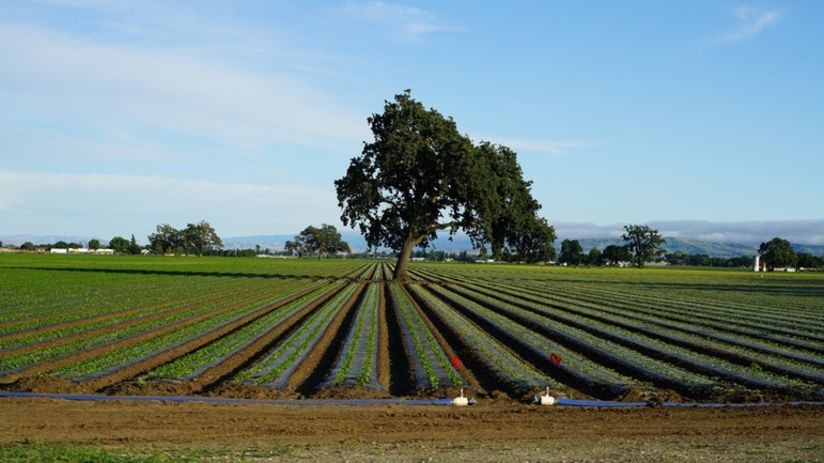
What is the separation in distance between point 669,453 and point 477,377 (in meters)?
7.69

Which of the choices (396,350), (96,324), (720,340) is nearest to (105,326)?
(96,324)

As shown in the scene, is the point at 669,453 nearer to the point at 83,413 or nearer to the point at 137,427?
the point at 137,427

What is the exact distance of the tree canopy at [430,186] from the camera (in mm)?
56844

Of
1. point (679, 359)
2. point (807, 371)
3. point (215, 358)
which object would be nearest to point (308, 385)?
point (215, 358)

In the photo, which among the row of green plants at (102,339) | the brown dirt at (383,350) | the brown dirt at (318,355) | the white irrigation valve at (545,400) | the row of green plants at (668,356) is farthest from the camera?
the row of green plants at (102,339)

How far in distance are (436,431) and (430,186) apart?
157 feet

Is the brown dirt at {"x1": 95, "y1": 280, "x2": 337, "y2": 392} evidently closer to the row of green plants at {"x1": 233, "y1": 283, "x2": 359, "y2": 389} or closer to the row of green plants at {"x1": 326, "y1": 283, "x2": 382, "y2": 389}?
the row of green plants at {"x1": 233, "y1": 283, "x2": 359, "y2": 389}

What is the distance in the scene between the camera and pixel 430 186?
59562 mm

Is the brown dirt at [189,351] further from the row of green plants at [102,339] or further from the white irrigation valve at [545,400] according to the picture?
the white irrigation valve at [545,400]

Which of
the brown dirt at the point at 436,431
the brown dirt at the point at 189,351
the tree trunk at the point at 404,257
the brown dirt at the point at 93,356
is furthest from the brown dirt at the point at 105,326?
the tree trunk at the point at 404,257

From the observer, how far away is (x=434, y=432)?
40.2 feet

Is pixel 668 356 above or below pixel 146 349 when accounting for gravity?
below

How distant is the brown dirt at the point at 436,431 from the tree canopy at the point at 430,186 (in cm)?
4275

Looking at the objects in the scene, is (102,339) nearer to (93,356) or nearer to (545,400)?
(93,356)
